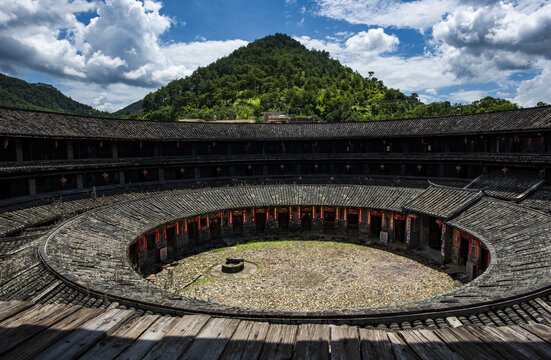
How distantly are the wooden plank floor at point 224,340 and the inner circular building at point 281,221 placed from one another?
9cm

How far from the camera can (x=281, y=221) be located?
37000 millimetres

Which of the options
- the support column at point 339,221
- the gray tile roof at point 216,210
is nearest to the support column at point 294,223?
the gray tile roof at point 216,210

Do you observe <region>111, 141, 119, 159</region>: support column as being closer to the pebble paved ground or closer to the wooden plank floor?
the pebble paved ground

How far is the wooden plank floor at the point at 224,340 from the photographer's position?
108 inches

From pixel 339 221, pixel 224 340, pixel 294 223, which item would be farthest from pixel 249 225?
pixel 224 340

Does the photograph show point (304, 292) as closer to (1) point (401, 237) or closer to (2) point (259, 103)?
(1) point (401, 237)

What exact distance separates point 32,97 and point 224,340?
118m

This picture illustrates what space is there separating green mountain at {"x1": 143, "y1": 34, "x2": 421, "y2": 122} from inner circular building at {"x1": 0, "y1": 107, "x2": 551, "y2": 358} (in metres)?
65.6

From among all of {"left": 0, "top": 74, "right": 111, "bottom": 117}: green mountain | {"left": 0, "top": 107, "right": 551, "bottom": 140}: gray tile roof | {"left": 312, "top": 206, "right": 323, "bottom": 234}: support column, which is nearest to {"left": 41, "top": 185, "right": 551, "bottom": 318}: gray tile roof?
{"left": 312, "top": 206, "right": 323, "bottom": 234}: support column

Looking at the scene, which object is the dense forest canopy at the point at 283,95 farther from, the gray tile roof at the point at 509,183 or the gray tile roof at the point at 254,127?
the gray tile roof at the point at 509,183

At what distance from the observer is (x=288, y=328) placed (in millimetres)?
3256

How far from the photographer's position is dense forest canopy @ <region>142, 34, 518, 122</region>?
11444 cm

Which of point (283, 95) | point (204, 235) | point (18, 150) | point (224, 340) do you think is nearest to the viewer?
point (224, 340)

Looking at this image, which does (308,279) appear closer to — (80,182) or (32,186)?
(80,182)
